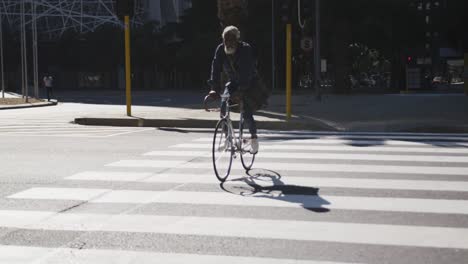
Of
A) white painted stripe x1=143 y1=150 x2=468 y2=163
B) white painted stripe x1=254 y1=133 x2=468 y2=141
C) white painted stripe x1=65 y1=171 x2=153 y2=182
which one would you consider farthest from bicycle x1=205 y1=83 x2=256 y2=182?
white painted stripe x1=254 y1=133 x2=468 y2=141

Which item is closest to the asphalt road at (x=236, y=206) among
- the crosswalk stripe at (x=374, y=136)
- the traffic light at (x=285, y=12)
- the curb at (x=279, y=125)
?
the crosswalk stripe at (x=374, y=136)

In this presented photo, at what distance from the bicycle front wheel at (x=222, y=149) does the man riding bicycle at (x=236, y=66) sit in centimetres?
41

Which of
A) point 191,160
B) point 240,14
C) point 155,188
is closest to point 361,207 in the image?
point 155,188

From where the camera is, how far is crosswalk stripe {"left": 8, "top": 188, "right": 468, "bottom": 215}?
6.24 m

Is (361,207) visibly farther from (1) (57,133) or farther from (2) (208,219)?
(1) (57,133)

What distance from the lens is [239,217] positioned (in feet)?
19.2

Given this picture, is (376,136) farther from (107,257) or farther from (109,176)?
(107,257)

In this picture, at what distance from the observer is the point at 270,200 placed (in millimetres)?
6594

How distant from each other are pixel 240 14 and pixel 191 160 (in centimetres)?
1319

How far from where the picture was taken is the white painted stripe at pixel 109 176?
25.6 feet

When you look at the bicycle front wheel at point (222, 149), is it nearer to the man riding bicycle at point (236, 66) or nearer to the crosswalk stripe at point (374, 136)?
the man riding bicycle at point (236, 66)

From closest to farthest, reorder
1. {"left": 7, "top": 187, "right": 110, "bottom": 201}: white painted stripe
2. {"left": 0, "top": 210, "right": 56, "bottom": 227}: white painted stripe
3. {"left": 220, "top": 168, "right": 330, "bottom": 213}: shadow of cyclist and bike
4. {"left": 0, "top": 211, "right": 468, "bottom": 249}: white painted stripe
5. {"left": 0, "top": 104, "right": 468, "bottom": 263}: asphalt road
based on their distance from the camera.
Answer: {"left": 0, "top": 104, "right": 468, "bottom": 263}: asphalt road
{"left": 0, "top": 211, "right": 468, "bottom": 249}: white painted stripe
{"left": 0, "top": 210, "right": 56, "bottom": 227}: white painted stripe
{"left": 220, "top": 168, "right": 330, "bottom": 213}: shadow of cyclist and bike
{"left": 7, "top": 187, "right": 110, "bottom": 201}: white painted stripe

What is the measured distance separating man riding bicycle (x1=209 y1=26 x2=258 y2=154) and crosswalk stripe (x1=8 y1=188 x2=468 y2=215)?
58.1 inches

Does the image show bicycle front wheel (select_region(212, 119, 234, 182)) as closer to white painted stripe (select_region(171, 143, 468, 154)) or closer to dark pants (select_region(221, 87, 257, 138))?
dark pants (select_region(221, 87, 257, 138))
